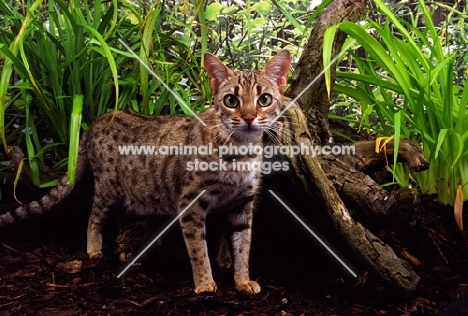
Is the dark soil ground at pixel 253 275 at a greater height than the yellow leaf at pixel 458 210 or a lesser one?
lesser

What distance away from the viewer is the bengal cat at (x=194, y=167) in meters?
2.62

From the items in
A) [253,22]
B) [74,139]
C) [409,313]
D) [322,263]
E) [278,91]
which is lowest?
[409,313]

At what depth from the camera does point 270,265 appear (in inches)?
116

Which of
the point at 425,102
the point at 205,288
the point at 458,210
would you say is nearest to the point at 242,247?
the point at 205,288

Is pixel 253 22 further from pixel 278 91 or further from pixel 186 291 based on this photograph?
pixel 186 291

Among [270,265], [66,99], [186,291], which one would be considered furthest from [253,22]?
[186,291]

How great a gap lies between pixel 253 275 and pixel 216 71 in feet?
3.55

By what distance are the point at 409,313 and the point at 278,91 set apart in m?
1.21

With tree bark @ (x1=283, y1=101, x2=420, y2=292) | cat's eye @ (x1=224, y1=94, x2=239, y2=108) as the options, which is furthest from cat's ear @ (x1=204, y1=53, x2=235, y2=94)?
tree bark @ (x1=283, y1=101, x2=420, y2=292)

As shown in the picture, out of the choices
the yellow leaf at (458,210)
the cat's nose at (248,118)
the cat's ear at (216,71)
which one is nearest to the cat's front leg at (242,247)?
the cat's nose at (248,118)

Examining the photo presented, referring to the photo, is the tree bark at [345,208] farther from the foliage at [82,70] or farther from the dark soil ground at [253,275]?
the foliage at [82,70]

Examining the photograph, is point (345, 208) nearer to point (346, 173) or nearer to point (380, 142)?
point (346, 173)

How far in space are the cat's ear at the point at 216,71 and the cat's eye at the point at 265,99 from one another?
0.68 ft

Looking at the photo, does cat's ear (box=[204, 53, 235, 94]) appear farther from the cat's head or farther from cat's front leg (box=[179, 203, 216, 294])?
cat's front leg (box=[179, 203, 216, 294])
